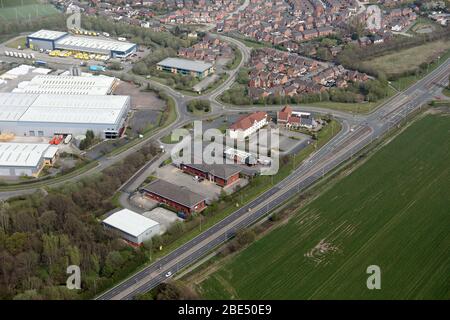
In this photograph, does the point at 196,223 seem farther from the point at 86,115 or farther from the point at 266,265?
the point at 86,115

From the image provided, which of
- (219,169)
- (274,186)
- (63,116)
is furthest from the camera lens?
(63,116)

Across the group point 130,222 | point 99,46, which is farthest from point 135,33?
point 130,222

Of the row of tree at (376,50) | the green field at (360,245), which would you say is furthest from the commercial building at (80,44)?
the green field at (360,245)

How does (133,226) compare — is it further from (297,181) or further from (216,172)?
(297,181)

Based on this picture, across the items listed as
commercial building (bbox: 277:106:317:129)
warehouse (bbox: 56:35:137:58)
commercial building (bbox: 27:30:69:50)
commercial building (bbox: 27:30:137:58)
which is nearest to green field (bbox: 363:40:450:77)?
commercial building (bbox: 277:106:317:129)

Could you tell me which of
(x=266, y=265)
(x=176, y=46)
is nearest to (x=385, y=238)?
(x=266, y=265)

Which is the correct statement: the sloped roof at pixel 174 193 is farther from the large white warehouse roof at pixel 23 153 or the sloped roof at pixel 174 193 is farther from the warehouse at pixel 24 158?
the large white warehouse roof at pixel 23 153

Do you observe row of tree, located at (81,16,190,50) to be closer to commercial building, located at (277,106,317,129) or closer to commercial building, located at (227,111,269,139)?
commercial building, located at (227,111,269,139)
